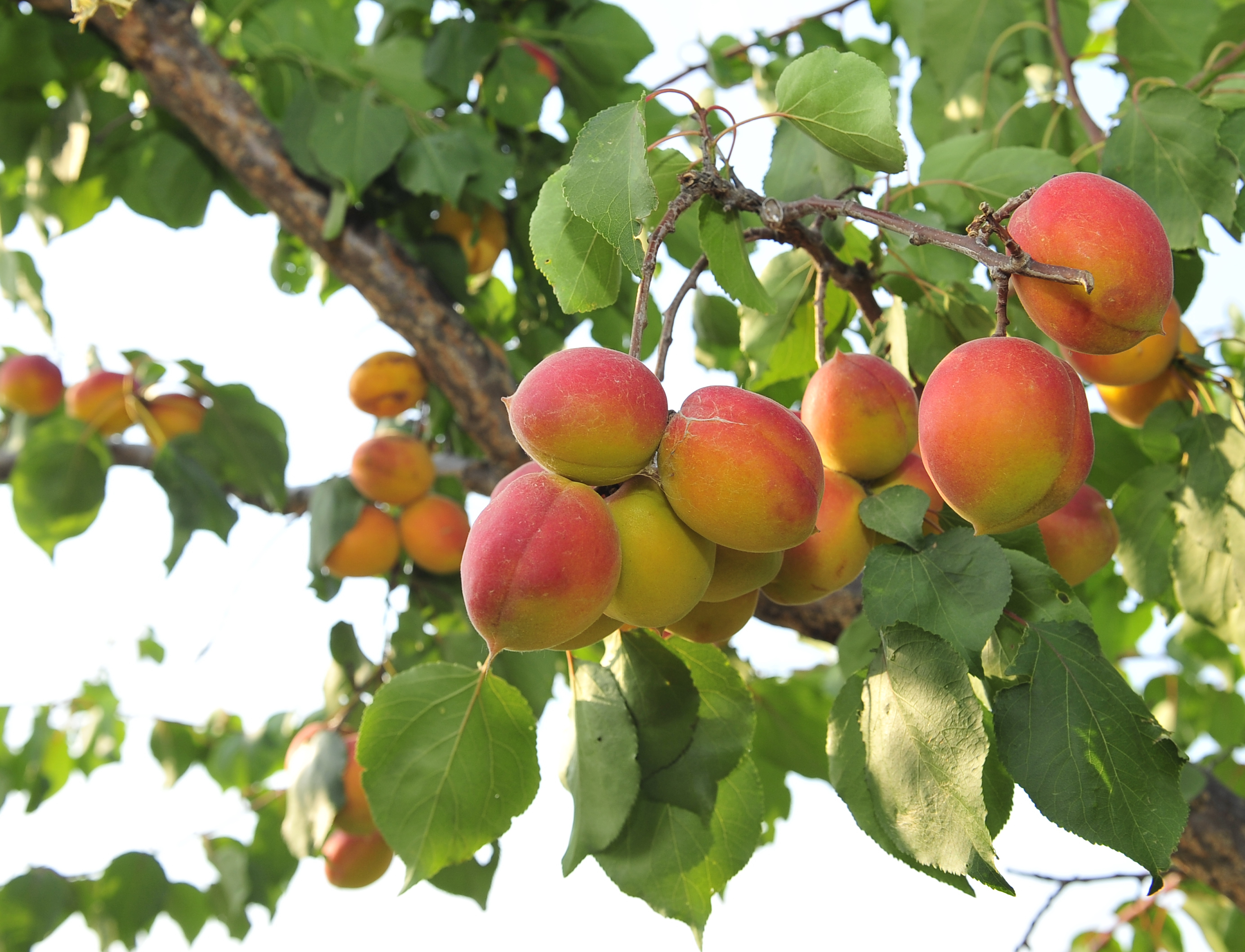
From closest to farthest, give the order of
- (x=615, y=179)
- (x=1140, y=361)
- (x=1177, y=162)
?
(x=615, y=179), (x=1177, y=162), (x=1140, y=361)

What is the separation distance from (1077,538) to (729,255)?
0.40 m

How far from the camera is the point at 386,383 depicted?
1.67m

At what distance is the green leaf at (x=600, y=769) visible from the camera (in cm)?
72

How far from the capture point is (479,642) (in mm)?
1371

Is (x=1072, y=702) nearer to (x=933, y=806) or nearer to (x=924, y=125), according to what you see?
(x=933, y=806)

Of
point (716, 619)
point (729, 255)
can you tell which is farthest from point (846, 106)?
point (716, 619)

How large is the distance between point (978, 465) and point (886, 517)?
0.43 feet

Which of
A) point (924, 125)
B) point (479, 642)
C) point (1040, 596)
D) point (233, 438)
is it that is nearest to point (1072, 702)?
point (1040, 596)

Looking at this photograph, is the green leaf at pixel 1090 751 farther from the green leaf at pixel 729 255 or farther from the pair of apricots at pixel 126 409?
the pair of apricots at pixel 126 409

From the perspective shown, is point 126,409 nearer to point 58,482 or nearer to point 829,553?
point 58,482

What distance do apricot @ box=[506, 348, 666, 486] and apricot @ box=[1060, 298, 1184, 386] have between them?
23.8 inches

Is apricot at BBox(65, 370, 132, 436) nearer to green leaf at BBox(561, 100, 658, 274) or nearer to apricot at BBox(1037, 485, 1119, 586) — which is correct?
green leaf at BBox(561, 100, 658, 274)

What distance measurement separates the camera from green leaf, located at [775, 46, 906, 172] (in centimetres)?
64

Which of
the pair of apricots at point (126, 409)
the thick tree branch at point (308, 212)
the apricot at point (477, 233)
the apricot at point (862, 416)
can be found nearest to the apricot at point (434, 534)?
the thick tree branch at point (308, 212)
